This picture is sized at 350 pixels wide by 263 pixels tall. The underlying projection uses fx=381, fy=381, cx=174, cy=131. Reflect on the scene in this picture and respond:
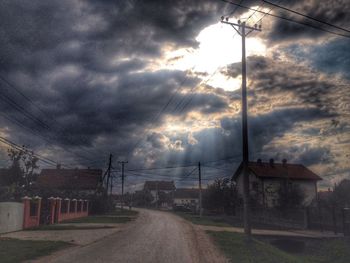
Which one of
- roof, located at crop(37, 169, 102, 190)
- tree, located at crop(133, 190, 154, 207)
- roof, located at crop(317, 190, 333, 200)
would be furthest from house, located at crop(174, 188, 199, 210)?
roof, located at crop(37, 169, 102, 190)

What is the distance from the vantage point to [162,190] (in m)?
131

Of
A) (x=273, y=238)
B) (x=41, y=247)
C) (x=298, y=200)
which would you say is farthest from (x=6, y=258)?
(x=298, y=200)

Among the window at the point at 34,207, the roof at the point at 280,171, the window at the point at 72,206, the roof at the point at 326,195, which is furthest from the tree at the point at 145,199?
the window at the point at 34,207

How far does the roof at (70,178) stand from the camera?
69.2 m

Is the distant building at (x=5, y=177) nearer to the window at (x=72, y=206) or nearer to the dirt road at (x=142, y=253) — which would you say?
the window at (x=72, y=206)

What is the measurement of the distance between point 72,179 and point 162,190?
6435 centimetres

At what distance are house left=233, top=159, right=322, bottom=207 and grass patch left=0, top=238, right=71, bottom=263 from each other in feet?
137

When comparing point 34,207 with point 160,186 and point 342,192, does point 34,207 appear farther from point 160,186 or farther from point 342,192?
point 160,186

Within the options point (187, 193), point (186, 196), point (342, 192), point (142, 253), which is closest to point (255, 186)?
point (342, 192)

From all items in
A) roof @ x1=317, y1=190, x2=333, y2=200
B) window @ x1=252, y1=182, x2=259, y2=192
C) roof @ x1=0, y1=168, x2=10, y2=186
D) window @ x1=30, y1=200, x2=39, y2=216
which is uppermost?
roof @ x1=0, y1=168, x2=10, y2=186

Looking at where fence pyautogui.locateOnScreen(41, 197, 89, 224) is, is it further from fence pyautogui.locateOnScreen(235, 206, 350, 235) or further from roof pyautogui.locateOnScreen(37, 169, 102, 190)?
fence pyautogui.locateOnScreen(235, 206, 350, 235)

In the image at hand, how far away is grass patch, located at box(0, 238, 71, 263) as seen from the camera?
1416cm

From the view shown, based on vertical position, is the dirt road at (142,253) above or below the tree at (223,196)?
below

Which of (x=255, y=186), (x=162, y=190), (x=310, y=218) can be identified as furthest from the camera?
(x=162, y=190)
